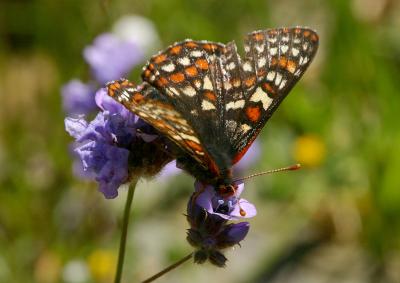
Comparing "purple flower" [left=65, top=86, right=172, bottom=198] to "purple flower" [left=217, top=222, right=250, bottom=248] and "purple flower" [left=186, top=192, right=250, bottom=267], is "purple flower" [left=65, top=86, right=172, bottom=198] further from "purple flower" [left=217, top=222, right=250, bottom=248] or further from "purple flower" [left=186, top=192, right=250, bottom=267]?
"purple flower" [left=217, top=222, right=250, bottom=248]

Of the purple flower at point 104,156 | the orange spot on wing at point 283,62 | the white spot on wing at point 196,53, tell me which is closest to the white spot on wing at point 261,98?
the orange spot on wing at point 283,62

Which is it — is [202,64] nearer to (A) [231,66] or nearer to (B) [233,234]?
(A) [231,66]

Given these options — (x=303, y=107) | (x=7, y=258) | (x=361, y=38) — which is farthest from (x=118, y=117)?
(x=361, y=38)

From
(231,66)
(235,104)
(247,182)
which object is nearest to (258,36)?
(231,66)

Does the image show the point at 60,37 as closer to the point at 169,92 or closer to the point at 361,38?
the point at 361,38

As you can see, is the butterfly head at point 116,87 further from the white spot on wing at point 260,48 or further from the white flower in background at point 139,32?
the white flower in background at point 139,32

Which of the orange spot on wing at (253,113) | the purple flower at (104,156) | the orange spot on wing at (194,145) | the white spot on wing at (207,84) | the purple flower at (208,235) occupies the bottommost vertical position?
the purple flower at (208,235)
